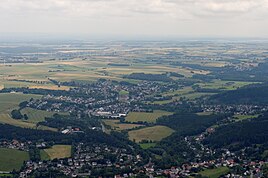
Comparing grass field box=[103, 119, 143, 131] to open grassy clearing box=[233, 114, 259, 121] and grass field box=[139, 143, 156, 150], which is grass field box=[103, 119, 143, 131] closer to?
grass field box=[139, 143, 156, 150]

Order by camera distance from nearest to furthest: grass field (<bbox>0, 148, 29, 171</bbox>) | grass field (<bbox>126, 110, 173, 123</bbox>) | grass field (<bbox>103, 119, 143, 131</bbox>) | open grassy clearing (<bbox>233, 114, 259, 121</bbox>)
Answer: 1. grass field (<bbox>0, 148, 29, 171</bbox>)
2. grass field (<bbox>103, 119, 143, 131</bbox>)
3. open grassy clearing (<bbox>233, 114, 259, 121</bbox>)
4. grass field (<bbox>126, 110, 173, 123</bbox>)

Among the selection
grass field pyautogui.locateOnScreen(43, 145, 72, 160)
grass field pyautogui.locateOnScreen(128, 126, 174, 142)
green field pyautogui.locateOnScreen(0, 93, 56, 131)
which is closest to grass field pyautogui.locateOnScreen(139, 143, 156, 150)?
grass field pyautogui.locateOnScreen(128, 126, 174, 142)

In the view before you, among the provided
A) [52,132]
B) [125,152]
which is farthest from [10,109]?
[125,152]

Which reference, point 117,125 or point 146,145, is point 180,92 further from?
point 146,145

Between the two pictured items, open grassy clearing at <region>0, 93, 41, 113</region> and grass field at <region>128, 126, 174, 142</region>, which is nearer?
grass field at <region>128, 126, 174, 142</region>

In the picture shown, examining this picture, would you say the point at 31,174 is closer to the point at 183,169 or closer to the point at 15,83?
the point at 183,169

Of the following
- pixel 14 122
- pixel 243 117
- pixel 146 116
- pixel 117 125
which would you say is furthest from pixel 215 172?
pixel 14 122
